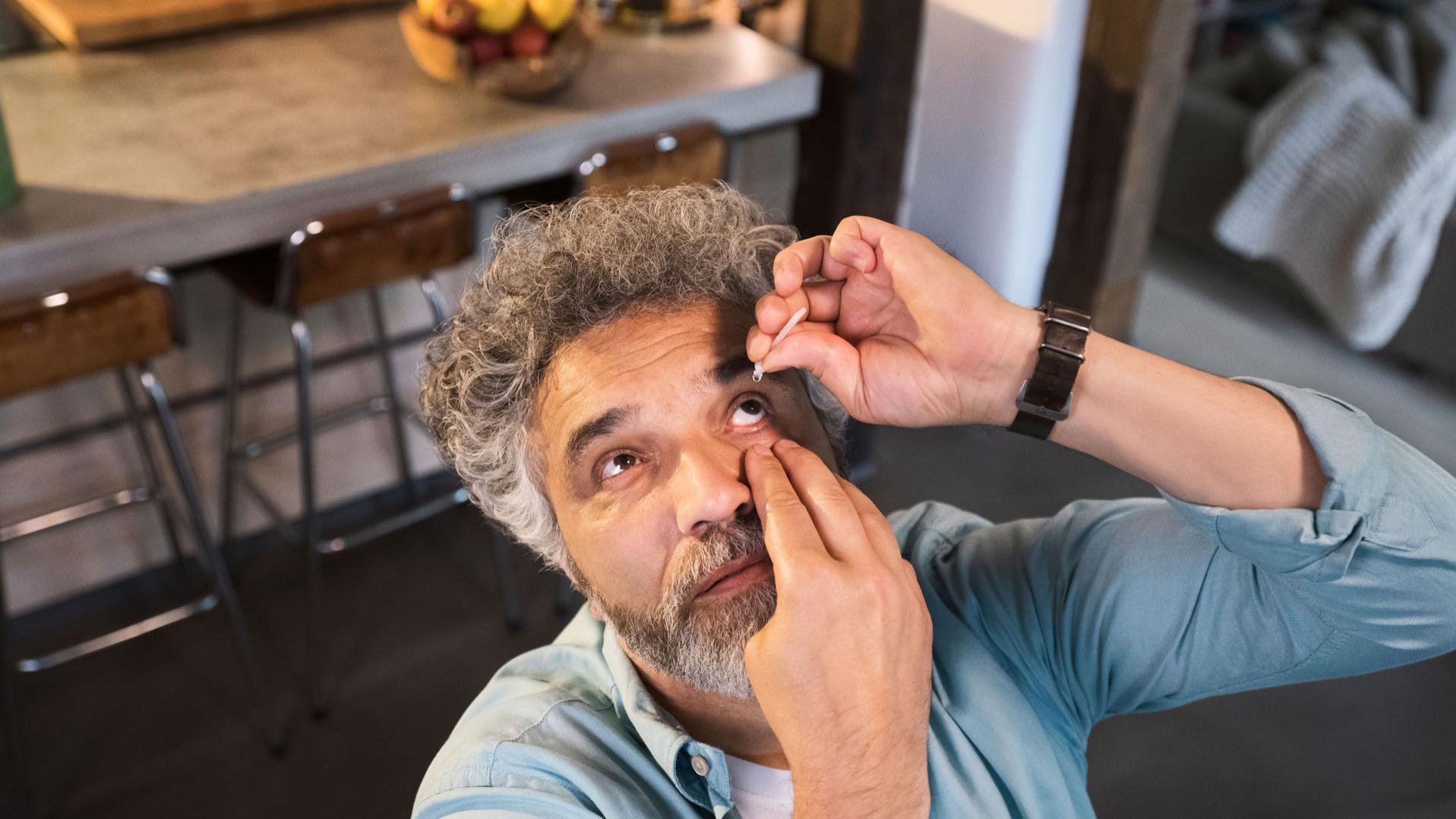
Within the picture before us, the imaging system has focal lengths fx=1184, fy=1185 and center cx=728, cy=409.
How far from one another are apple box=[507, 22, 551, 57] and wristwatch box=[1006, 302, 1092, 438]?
68.7 inches

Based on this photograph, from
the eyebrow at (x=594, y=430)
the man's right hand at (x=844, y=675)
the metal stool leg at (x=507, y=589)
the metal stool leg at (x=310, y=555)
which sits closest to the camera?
the man's right hand at (x=844, y=675)

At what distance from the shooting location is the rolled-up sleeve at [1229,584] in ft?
3.40

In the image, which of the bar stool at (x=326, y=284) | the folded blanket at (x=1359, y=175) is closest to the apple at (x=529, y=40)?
the bar stool at (x=326, y=284)

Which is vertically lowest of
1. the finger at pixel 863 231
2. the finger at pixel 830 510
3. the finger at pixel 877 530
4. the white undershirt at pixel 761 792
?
the white undershirt at pixel 761 792

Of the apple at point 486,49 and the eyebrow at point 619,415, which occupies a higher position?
the eyebrow at point 619,415

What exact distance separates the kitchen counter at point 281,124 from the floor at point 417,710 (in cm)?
98

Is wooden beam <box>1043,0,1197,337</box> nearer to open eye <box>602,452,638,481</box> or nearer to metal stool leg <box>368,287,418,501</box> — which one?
metal stool leg <box>368,287,418,501</box>

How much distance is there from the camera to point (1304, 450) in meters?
1.06

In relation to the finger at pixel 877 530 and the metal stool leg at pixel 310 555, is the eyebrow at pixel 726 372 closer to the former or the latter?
the finger at pixel 877 530

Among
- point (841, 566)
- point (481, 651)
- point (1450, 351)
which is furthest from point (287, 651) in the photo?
point (1450, 351)

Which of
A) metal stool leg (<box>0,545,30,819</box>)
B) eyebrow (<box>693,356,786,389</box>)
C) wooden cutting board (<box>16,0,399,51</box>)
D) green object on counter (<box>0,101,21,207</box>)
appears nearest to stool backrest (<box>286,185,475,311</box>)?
green object on counter (<box>0,101,21,207</box>)

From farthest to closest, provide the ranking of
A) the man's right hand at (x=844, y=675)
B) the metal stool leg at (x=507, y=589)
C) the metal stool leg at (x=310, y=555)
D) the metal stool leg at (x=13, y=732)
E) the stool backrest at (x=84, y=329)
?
the metal stool leg at (x=507, y=589) < the metal stool leg at (x=310, y=555) < the metal stool leg at (x=13, y=732) < the stool backrest at (x=84, y=329) < the man's right hand at (x=844, y=675)

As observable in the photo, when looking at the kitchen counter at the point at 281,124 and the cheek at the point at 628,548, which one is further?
the kitchen counter at the point at 281,124

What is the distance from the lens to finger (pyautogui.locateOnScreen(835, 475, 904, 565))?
1040mm
